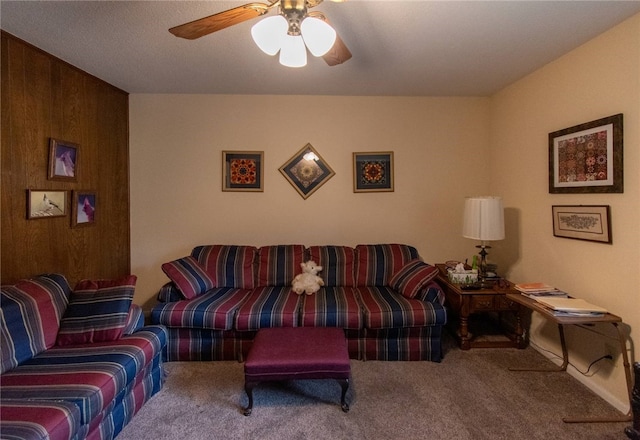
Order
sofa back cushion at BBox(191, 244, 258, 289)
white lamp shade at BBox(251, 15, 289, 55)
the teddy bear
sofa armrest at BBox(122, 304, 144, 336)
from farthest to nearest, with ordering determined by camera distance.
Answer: sofa back cushion at BBox(191, 244, 258, 289) < the teddy bear < sofa armrest at BBox(122, 304, 144, 336) < white lamp shade at BBox(251, 15, 289, 55)

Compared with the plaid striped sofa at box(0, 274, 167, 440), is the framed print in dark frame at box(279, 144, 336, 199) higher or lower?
higher

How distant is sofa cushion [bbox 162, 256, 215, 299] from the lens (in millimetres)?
2699

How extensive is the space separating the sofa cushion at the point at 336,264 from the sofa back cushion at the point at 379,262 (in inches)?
3.2

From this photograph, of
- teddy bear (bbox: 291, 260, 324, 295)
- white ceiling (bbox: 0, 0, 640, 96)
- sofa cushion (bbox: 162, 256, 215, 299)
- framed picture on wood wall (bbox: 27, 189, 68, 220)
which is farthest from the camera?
teddy bear (bbox: 291, 260, 324, 295)

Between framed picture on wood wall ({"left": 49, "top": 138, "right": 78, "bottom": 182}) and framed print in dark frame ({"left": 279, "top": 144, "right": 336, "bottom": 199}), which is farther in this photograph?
framed print in dark frame ({"left": 279, "top": 144, "right": 336, "bottom": 199})

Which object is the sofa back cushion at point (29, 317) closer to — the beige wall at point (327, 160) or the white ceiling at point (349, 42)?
the beige wall at point (327, 160)

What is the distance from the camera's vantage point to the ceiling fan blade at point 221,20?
1397 millimetres

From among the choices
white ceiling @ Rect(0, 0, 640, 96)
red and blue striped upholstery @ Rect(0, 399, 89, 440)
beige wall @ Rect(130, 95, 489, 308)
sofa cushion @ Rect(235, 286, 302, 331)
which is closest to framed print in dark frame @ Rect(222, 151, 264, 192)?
beige wall @ Rect(130, 95, 489, 308)

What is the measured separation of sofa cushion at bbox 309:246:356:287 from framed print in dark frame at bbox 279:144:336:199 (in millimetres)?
721


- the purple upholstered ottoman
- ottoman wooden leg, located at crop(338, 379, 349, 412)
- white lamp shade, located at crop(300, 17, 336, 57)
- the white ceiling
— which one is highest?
the white ceiling

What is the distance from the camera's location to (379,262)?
3211 millimetres

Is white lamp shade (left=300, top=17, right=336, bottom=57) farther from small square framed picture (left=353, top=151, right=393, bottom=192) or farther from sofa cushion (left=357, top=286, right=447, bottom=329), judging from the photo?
small square framed picture (left=353, top=151, right=393, bottom=192)

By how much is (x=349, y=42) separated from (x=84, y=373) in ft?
8.69

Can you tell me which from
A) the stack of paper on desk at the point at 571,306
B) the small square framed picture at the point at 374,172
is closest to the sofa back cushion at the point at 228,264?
the small square framed picture at the point at 374,172
